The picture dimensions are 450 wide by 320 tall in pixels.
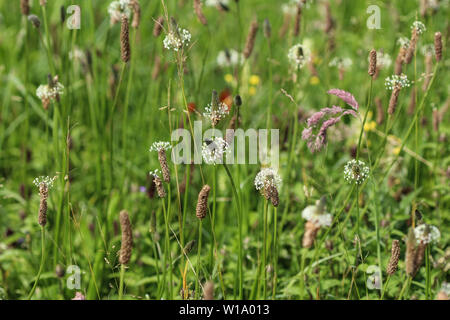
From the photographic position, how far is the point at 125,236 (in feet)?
3.55

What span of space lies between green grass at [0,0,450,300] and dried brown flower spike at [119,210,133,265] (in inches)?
5.6

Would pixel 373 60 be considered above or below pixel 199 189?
above

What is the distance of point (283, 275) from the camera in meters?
1.83

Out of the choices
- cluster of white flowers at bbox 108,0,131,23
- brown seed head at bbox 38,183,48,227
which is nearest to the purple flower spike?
brown seed head at bbox 38,183,48,227

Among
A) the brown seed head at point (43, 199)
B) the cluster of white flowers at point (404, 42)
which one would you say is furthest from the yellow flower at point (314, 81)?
the brown seed head at point (43, 199)

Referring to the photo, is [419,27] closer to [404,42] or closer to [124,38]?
[404,42]

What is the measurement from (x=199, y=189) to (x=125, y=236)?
0.61m

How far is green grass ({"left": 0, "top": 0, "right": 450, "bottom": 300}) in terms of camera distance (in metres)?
1.48

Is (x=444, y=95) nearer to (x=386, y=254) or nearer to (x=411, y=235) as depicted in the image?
(x=386, y=254)

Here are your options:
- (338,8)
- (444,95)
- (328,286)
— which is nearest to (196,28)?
(338,8)

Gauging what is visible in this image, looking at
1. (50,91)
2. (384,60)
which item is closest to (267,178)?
(50,91)

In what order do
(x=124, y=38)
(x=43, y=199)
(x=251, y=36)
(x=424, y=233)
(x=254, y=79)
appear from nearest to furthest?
(x=424, y=233) → (x=43, y=199) → (x=124, y=38) → (x=251, y=36) → (x=254, y=79)

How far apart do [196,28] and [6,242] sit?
202 cm

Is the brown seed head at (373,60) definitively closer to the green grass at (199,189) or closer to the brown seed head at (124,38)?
the green grass at (199,189)
